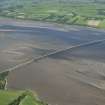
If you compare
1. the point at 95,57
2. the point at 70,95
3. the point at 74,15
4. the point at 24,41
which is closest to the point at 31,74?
the point at 70,95

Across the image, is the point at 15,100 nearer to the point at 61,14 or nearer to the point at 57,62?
the point at 57,62

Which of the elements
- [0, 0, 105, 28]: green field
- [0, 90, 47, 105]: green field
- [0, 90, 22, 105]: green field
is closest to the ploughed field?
[0, 90, 47, 105]: green field

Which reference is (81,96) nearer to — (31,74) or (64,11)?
(31,74)

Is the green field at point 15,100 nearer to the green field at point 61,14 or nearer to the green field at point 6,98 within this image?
the green field at point 6,98

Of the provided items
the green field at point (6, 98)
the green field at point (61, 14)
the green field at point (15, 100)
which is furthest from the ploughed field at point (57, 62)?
the green field at point (61, 14)

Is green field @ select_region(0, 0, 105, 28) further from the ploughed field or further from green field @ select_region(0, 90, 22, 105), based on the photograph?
green field @ select_region(0, 90, 22, 105)
